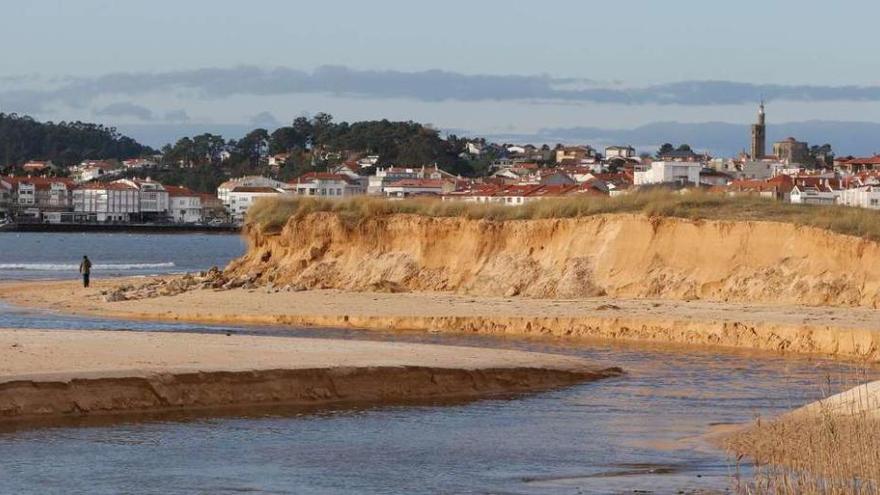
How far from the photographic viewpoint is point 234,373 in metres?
22.2

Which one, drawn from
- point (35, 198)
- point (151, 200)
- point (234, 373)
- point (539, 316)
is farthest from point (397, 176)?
point (234, 373)

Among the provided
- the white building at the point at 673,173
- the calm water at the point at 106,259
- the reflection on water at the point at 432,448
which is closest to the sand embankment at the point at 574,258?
the reflection on water at the point at 432,448

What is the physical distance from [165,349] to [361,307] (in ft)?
48.0

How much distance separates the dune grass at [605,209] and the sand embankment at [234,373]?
39.1 feet

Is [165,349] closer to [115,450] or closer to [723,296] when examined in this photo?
[115,450]

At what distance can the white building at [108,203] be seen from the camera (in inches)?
7254

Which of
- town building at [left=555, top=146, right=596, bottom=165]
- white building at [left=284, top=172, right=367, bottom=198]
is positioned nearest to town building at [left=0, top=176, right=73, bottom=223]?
white building at [left=284, top=172, right=367, bottom=198]

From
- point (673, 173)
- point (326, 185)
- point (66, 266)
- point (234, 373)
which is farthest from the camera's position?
point (326, 185)

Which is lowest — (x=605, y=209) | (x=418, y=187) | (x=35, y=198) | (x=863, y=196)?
(x=35, y=198)

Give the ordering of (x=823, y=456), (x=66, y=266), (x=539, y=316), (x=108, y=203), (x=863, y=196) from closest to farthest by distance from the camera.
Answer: (x=823, y=456) < (x=539, y=316) < (x=66, y=266) < (x=863, y=196) < (x=108, y=203)

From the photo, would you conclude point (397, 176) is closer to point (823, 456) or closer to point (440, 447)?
point (440, 447)

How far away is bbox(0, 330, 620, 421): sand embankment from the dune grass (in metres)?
11.9

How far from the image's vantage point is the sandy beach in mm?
30427

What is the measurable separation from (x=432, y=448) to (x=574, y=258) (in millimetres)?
22155
